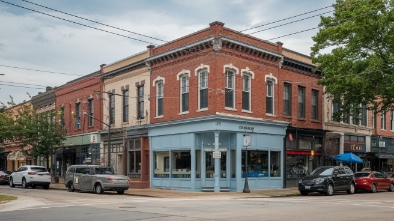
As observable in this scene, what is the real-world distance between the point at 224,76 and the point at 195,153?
4.90 meters

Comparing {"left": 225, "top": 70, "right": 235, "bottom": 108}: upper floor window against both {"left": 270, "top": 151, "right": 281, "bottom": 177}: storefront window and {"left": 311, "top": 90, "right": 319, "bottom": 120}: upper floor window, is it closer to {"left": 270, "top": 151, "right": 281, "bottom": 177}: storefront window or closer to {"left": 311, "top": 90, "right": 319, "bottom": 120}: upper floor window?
{"left": 270, "top": 151, "right": 281, "bottom": 177}: storefront window

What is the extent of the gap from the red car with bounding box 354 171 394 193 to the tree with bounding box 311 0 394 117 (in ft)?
14.6

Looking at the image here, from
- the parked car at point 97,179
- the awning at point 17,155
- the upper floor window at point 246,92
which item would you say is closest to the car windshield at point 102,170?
the parked car at point 97,179

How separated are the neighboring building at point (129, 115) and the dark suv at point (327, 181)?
11.0 meters

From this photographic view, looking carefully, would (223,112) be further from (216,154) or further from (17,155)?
(17,155)

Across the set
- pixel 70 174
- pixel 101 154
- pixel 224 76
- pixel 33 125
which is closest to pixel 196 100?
pixel 224 76

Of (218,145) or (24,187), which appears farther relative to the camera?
(24,187)

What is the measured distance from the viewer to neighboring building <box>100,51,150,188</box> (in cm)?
3328

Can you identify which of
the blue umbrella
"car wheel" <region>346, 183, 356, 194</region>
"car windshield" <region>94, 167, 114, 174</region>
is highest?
the blue umbrella

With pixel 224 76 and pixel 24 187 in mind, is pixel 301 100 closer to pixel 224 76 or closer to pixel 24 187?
pixel 224 76

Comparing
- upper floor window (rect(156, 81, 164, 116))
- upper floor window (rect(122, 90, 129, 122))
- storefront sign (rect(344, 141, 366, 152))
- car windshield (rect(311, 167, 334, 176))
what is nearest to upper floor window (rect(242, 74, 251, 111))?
car windshield (rect(311, 167, 334, 176))

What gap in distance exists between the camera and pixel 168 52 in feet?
100

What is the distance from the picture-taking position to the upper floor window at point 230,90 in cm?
2847

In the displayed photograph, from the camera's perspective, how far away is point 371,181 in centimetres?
2989
